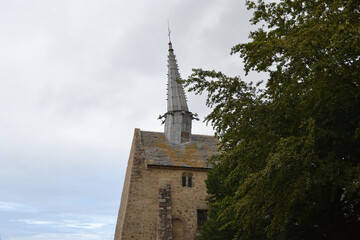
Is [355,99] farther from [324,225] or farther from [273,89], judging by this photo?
[324,225]

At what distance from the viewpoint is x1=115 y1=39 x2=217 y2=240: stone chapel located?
20047 millimetres

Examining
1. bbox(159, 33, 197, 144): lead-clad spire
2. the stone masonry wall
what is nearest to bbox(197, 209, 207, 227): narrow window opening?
the stone masonry wall

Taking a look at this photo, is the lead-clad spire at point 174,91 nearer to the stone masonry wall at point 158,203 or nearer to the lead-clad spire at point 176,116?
the lead-clad spire at point 176,116

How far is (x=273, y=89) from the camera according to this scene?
9781mm

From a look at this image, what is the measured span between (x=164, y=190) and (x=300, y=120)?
13381mm

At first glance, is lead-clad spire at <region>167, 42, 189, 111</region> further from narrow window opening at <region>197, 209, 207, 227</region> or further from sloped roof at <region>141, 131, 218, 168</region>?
narrow window opening at <region>197, 209, 207, 227</region>

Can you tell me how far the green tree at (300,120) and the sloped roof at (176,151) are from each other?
1108 centimetres

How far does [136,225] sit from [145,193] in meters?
2.18

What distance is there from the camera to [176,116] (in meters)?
27.4

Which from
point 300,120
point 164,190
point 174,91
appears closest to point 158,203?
point 164,190

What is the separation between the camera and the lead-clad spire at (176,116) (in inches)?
1044

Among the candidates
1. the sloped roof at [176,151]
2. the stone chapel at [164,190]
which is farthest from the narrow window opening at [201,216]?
the sloped roof at [176,151]

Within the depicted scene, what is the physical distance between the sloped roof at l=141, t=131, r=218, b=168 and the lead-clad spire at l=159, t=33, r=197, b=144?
0.64 m

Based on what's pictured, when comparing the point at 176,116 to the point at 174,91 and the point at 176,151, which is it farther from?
the point at 176,151
